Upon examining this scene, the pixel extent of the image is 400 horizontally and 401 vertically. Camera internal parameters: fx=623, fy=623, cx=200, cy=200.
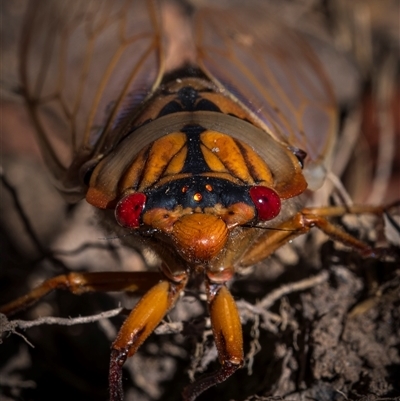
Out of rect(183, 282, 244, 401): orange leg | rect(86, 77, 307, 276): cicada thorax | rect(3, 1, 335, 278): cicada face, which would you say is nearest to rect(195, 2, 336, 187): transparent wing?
rect(3, 1, 335, 278): cicada face

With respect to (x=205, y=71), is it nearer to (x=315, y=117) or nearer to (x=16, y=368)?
(x=315, y=117)

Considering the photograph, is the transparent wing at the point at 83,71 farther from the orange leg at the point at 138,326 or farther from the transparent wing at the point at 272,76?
the orange leg at the point at 138,326

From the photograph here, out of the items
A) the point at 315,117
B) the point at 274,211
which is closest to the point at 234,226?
the point at 274,211

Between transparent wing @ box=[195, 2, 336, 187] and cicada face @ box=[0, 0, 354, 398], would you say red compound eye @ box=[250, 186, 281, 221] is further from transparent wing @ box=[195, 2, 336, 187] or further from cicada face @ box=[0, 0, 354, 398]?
transparent wing @ box=[195, 2, 336, 187]

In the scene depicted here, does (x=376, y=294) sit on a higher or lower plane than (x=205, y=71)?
lower

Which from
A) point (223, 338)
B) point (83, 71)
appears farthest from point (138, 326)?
point (83, 71)

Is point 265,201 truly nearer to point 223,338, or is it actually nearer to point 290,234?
point 290,234

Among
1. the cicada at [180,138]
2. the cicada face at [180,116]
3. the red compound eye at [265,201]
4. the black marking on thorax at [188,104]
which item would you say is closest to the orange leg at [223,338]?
the cicada at [180,138]

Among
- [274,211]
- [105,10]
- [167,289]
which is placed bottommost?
[167,289]
